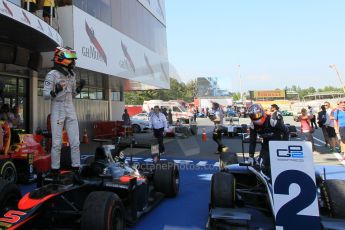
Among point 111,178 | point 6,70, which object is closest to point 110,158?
point 111,178

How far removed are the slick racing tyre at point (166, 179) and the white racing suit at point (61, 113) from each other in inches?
65.9

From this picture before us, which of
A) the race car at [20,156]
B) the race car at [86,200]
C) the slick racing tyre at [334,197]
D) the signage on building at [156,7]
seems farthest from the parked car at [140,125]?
the slick racing tyre at [334,197]

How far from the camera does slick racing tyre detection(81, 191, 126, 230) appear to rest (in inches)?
139

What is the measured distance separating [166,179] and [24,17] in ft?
15.1

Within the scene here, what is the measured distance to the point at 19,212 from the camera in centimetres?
345

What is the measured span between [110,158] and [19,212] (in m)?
1.83

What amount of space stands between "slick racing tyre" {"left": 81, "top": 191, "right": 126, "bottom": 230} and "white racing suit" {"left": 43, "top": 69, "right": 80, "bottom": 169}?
1.11m

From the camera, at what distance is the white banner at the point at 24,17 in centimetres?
675

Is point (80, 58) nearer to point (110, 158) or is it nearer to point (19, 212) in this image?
point (110, 158)

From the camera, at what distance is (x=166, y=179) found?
6.05 m

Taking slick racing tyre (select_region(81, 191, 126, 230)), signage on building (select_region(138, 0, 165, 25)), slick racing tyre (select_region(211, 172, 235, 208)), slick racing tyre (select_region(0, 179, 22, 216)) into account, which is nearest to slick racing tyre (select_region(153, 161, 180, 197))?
slick racing tyre (select_region(211, 172, 235, 208))

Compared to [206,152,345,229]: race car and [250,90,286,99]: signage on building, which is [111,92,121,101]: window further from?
[250,90,286,99]: signage on building

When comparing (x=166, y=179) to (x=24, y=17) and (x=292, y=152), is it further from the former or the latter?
(x=24, y=17)

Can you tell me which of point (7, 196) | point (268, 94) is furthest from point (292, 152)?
point (268, 94)
